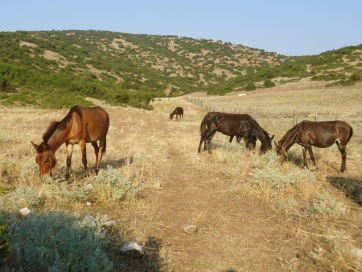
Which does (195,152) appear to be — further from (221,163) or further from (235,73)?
(235,73)

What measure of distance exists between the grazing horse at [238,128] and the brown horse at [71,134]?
4996mm

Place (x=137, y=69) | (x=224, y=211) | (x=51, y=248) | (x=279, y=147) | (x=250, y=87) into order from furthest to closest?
1. (x=137, y=69)
2. (x=250, y=87)
3. (x=279, y=147)
4. (x=224, y=211)
5. (x=51, y=248)

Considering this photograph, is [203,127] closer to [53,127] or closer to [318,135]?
[318,135]

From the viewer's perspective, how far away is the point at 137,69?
74812mm

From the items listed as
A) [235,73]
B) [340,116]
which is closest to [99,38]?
[235,73]

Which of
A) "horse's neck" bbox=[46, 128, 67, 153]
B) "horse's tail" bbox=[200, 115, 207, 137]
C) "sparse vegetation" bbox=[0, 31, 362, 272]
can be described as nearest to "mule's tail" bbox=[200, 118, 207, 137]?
"horse's tail" bbox=[200, 115, 207, 137]

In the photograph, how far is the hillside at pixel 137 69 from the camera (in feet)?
108

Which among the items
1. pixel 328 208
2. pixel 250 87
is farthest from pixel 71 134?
pixel 250 87

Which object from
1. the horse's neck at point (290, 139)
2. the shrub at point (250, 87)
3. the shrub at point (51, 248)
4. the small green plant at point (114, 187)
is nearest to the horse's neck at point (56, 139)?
the small green plant at point (114, 187)

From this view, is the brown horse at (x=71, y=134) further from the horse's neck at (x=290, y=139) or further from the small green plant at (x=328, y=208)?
the horse's neck at (x=290, y=139)

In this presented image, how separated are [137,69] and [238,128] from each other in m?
66.3

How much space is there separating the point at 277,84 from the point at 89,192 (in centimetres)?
5528

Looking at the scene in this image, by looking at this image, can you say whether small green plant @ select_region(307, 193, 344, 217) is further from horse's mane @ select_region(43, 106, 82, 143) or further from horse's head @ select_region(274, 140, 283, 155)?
horse's mane @ select_region(43, 106, 82, 143)

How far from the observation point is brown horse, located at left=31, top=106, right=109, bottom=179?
619 cm
